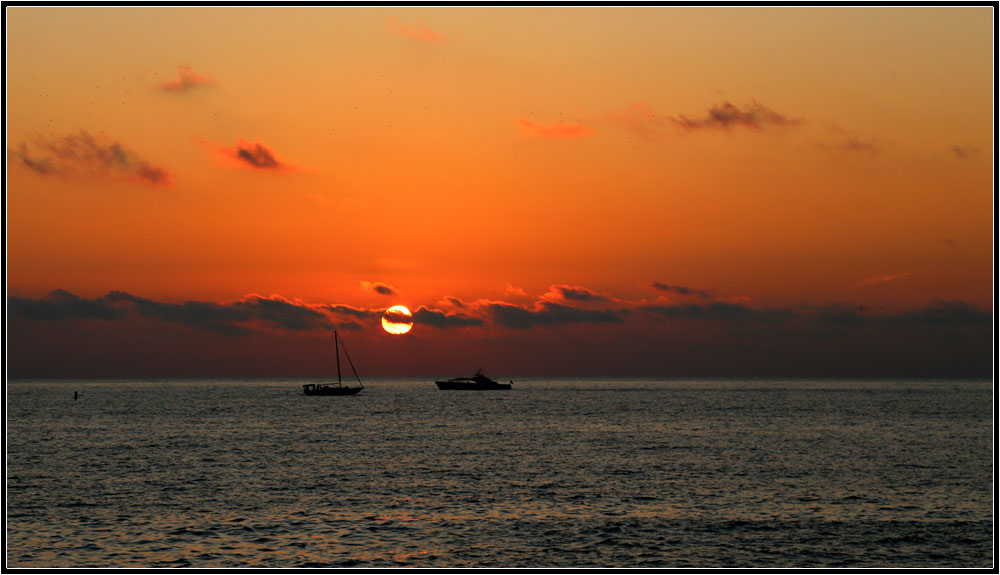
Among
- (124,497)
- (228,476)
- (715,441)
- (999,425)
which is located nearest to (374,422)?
(715,441)

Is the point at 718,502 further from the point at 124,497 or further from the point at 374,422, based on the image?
the point at 374,422

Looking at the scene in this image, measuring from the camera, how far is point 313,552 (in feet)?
138

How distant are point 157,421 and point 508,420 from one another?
55.3 m

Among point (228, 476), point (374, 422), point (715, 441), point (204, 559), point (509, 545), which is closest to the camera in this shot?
point (204, 559)

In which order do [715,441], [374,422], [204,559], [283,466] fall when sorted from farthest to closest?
[374,422] → [715,441] → [283,466] → [204,559]

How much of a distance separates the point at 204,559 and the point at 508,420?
10515cm

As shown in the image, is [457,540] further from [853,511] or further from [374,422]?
[374,422]

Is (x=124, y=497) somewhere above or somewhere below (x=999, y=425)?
below

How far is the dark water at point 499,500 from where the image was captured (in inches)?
1654

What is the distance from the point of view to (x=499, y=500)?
55938 mm

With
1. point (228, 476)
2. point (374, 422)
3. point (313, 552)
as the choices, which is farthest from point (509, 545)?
point (374, 422)

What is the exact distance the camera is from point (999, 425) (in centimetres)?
3622

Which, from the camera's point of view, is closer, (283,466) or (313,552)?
(313,552)

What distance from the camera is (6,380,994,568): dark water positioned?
138 feet
